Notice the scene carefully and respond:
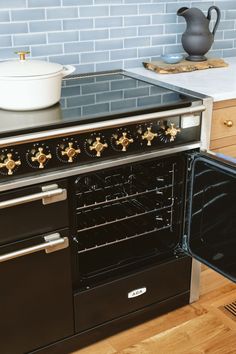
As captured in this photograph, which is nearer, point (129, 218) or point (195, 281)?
point (129, 218)

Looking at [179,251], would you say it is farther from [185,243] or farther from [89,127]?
[89,127]

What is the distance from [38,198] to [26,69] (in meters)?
0.46

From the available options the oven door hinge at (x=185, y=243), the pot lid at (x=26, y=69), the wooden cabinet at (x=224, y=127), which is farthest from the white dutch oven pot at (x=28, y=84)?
the oven door hinge at (x=185, y=243)

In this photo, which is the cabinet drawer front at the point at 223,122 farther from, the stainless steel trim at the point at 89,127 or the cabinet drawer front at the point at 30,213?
the cabinet drawer front at the point at 30,213

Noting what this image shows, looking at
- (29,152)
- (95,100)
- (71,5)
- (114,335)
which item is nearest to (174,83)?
(95,100)

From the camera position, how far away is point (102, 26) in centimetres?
236

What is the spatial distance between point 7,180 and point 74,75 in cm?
92

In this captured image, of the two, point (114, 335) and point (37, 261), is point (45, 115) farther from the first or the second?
point (114, 335)

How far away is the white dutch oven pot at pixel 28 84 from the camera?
5.36 ft

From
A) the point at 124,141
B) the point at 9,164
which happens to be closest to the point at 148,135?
the point at 124,141

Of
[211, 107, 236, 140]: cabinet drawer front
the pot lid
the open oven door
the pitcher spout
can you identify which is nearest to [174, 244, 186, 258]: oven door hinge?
the open oven door

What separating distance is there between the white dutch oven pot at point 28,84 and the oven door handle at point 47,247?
483 mm

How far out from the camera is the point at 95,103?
72.7 inches

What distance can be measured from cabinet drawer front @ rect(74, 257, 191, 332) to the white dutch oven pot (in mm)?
782
